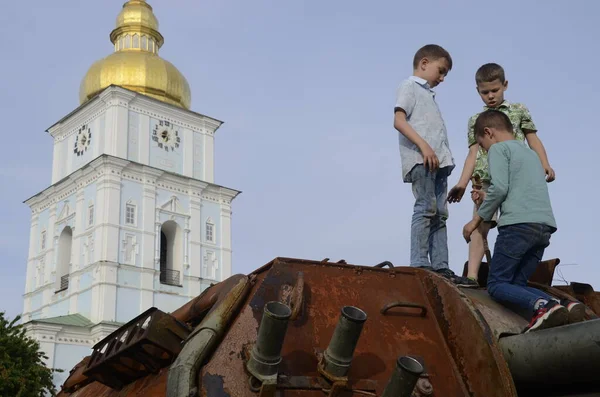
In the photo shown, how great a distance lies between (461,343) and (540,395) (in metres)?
0.36

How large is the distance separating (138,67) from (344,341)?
133 feet

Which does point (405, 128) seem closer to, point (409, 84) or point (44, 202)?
point (409, 84)

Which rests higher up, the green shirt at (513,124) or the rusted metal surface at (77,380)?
the green shirt at (513,124)

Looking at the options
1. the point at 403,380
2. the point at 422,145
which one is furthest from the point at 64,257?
the point at 403,380

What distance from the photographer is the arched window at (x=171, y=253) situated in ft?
131

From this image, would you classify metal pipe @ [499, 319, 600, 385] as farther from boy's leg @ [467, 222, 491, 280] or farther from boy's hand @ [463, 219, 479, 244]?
boy's leg @ [467, 222, 491, 280]

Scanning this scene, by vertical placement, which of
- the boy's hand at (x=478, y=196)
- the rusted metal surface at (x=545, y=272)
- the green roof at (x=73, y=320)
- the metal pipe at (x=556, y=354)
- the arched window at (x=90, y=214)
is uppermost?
the arched window at (x=90, y=214)

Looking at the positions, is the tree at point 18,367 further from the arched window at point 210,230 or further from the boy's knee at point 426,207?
the arched window at point 210,230

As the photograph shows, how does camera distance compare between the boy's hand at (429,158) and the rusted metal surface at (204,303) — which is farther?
the boy's hand at (429,158)

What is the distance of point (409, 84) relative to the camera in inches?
207

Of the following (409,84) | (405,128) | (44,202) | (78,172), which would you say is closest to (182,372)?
(405,128)

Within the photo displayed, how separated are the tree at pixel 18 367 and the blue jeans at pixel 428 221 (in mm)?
17912

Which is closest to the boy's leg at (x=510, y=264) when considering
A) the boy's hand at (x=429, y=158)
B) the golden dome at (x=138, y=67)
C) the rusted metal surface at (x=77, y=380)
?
the boy's hand at (x=429, y=158)

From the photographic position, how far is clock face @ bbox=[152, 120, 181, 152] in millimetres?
41781
